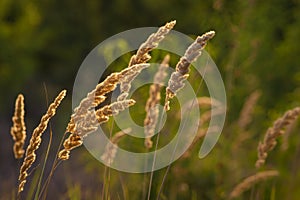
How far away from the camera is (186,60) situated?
201 centimetres

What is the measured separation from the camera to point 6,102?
26.9 feet

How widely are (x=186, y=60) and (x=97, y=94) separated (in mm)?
269

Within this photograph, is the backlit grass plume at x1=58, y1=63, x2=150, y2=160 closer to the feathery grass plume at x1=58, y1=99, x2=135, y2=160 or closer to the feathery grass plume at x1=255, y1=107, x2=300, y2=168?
the feathery grass plume at x1=58, y1=99, x2=135, y2=160

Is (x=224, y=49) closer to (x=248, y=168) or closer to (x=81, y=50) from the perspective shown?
(x=248, y=168)

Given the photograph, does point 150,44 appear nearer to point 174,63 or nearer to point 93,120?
point 93,120

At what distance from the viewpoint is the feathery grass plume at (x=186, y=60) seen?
6.56 ft

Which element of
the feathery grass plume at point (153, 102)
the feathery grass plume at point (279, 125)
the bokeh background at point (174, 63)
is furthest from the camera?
the bokeh background at point (174, 63)

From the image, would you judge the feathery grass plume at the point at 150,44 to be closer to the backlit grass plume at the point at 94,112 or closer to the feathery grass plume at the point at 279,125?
the backlit grass plume at the point at 94,112

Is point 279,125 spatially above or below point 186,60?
below

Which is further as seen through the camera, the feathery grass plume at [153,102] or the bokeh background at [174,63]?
the bokeh background at [174,63]

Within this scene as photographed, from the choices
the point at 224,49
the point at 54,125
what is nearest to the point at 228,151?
the point at 224,49

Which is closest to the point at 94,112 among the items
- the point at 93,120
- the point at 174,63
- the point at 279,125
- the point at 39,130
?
the point at 93,120

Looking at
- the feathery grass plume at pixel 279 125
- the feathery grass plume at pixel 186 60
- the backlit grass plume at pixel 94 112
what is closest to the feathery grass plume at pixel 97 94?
the backlit grass plume at pixel 94 112

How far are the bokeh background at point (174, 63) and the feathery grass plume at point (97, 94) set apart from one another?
0.21 m
